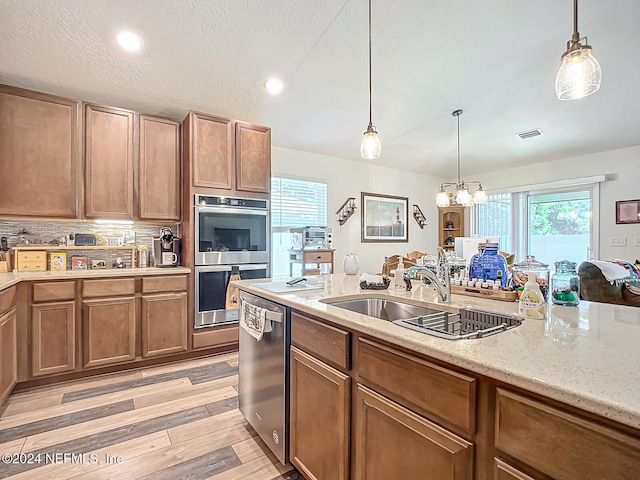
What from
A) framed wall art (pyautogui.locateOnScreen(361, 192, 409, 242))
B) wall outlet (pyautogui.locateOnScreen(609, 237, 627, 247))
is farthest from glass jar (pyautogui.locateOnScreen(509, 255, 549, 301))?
wall outlet (pyautogui.locateOnScreen(609, 237, 627, 247))

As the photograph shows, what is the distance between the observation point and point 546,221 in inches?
216

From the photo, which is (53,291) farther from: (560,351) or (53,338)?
(560,351)

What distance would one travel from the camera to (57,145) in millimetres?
2795

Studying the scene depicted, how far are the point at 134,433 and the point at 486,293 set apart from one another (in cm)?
220

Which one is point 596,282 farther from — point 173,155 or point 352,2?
point 173,155

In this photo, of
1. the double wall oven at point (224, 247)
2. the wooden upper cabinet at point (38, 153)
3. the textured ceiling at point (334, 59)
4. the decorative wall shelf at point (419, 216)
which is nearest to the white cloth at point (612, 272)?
the textured ceiling at point (334, 59)

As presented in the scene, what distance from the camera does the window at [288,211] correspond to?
14.9 feet

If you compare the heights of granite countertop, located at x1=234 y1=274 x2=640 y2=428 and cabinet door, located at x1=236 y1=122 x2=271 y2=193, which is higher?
cabinet door, located at x1=236 y1=122 x2=271 y2=193

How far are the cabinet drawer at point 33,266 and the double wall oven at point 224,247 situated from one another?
1.31 m

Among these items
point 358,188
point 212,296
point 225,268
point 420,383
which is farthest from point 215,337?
point 358,188

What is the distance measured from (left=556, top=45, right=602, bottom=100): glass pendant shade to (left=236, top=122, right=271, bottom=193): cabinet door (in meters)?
2.78

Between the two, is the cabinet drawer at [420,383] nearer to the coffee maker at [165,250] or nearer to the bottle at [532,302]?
the bottle at [532,302]

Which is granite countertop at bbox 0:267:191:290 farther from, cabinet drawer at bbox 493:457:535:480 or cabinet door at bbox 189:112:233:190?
cabinet drawer at bbox 493:457:535:480

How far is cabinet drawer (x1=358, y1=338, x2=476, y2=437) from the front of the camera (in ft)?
2.72
